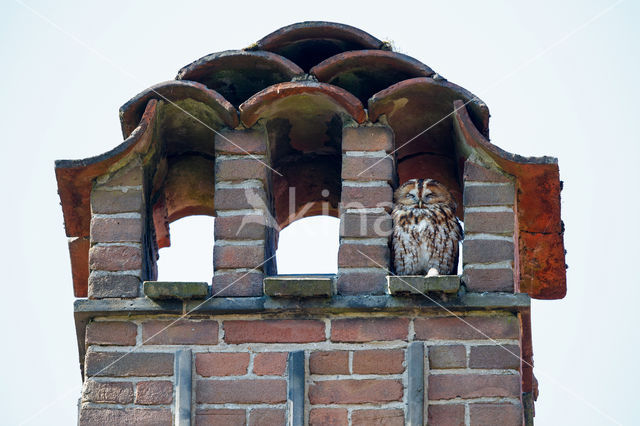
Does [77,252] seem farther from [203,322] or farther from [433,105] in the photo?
[433,105]

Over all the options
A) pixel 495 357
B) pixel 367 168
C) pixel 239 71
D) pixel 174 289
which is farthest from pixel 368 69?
pixel 495 357

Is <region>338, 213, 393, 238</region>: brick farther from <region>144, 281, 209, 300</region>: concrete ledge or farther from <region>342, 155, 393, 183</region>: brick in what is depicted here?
<region>144, 281, 209, 300</region>: concrete ledge

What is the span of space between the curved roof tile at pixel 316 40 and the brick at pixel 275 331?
51.1 inches

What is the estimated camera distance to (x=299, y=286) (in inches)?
264

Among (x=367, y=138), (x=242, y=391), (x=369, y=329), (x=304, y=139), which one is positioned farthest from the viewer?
(x=304, y=139)

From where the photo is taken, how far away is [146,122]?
709 cm

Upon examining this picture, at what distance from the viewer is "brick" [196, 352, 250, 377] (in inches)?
262

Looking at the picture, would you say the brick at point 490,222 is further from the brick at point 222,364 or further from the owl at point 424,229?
the brick at point 222,364

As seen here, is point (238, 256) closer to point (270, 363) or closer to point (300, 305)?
point (300, 305)

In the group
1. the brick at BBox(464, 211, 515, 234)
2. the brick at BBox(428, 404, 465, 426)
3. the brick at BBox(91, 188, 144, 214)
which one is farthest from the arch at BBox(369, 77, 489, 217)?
the brick at BBox(428, 404, 465, 426)

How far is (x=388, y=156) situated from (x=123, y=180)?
3.85 feet

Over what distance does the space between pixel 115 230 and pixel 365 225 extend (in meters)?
1.09

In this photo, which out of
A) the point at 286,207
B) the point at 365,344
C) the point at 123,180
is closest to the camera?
the point at 365,344

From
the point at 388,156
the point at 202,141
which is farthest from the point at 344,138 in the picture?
the point at 202,141
